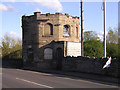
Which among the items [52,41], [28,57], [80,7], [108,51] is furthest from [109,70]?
[108,51]

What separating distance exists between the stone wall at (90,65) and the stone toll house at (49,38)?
2.57 meters

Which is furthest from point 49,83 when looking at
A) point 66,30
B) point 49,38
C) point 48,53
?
point 66,30

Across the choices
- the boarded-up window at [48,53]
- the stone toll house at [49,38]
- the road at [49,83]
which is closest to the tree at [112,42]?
the stone toll house at [49,38]

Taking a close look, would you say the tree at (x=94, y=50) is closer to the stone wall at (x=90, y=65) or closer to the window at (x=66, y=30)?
the window at (x=66, y=30)

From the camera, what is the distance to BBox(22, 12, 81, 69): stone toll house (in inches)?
1061

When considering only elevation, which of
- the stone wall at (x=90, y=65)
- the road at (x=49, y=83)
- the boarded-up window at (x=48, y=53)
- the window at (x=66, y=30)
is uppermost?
the window at (x=66, y=30)

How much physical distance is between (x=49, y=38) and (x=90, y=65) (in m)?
9.97

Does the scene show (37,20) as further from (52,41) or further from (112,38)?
(112,38)

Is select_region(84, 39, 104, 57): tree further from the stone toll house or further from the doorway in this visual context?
the doorway

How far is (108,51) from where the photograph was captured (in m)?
48.9

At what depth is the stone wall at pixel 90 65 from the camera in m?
17.1

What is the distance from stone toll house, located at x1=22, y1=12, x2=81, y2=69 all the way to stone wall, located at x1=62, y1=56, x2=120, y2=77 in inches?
101

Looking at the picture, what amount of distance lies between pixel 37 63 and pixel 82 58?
985 cm

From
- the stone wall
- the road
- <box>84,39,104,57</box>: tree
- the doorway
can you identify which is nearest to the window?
the doorway
